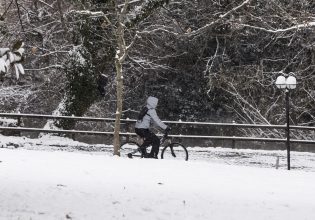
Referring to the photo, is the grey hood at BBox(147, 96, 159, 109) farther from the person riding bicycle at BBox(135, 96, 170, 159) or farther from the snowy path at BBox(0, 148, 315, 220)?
the snowy path at BBox(0, 148, 315, 220)

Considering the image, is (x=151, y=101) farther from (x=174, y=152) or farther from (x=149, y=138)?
(x=174, y=152)

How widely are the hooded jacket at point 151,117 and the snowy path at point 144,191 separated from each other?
2146mm

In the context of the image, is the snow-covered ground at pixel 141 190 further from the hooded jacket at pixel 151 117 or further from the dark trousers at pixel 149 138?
the dark trousers at pixel 149 138

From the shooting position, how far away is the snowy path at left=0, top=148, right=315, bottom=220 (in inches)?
285

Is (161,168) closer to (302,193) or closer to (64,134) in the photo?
(302,193)

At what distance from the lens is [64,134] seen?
21062 mm

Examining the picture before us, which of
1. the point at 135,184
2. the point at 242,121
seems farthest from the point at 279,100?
the point at 135,184

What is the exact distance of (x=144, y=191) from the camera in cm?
832

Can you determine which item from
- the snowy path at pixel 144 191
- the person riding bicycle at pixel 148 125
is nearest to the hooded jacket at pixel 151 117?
the person riding bicycle at pixel 148 125

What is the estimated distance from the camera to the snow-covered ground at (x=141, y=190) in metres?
7.25

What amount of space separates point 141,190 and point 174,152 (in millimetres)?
6857

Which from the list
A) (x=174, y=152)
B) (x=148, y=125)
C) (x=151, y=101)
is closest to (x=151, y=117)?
(x=148, y=125)

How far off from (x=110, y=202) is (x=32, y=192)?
1.28 m

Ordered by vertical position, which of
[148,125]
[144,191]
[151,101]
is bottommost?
→ [144,191]
